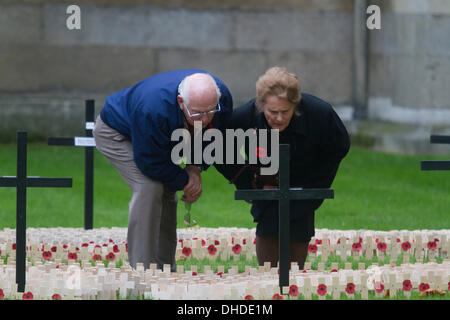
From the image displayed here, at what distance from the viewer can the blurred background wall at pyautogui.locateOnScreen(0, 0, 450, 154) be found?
16.1 m

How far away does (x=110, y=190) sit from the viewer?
13.1m

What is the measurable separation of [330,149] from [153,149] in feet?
Result: 4.21

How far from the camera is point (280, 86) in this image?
669cm

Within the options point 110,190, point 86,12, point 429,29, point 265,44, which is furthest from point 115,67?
point 429,29

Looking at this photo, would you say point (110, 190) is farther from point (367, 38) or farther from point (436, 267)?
point (436, 267)

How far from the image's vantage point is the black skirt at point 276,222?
7.51 meters

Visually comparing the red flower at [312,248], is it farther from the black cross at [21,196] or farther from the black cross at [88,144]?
the black cross at [21,196]

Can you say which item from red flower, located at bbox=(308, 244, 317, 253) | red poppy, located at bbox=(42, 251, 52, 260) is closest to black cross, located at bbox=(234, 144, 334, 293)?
red flower, located at bbox=(308, 244, 317, 253)

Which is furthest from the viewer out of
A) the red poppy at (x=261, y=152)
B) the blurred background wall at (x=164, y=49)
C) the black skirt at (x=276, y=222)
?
the blurred background wall at (x=164, y=49)

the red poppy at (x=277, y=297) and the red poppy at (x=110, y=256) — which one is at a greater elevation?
the red poppy at (x=277, y=297)

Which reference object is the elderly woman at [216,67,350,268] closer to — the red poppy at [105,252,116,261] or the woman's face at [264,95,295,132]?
the woman's face at [264,95,295,132]

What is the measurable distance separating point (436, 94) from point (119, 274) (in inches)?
378

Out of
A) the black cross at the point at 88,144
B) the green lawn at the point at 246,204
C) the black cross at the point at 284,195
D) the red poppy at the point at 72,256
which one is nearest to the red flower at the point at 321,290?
the black cross at the point at 284,195

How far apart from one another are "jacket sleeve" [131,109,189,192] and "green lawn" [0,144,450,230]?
353 cm
